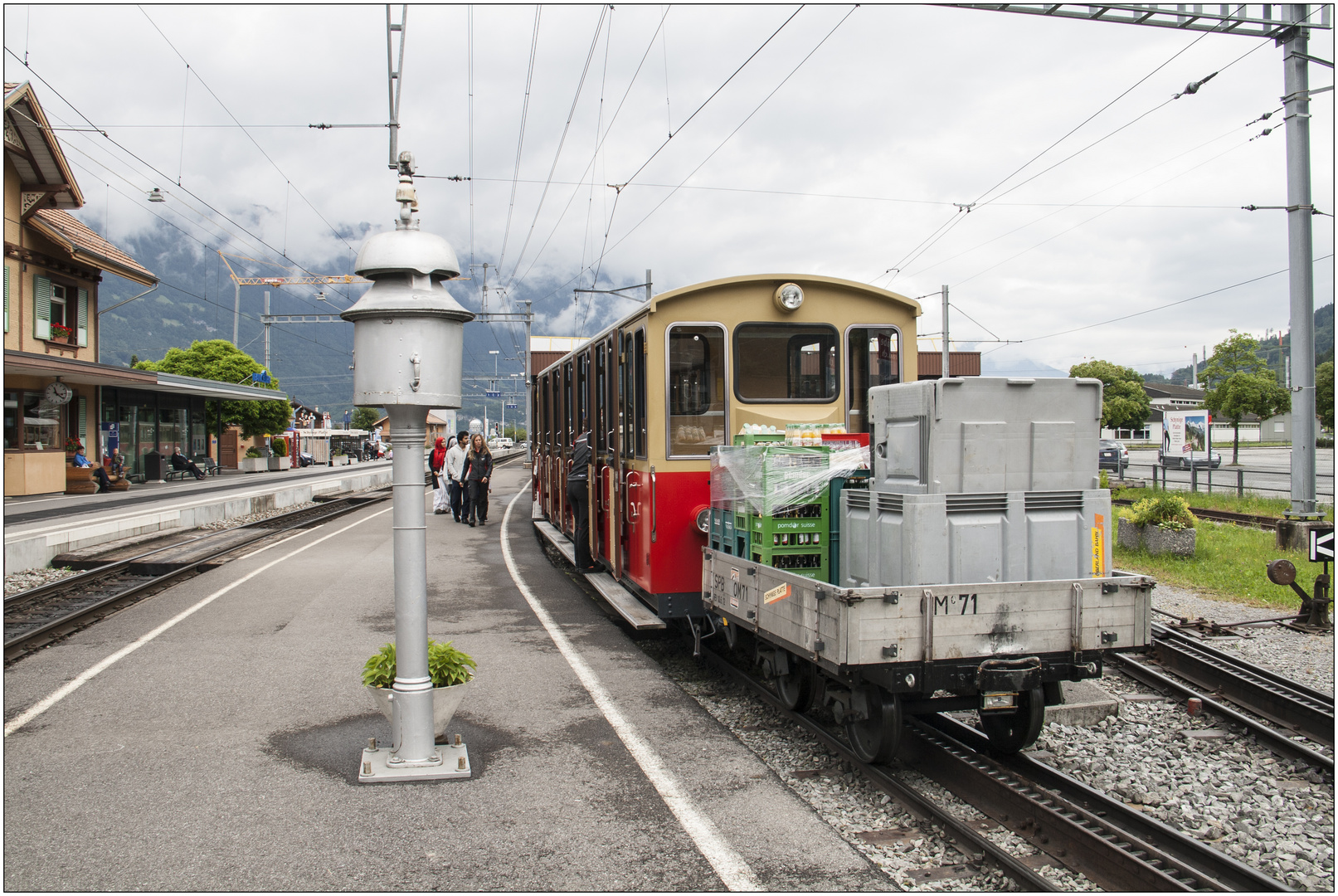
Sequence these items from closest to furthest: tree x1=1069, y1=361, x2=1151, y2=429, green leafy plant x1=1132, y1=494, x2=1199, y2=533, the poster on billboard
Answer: green leafy plant x1=1132, y1=494, x2=1199, y2=533 → the poster on billboard → tree x1=1069, y1=361, x2=1151, y2=429

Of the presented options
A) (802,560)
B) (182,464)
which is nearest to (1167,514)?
(802,560)

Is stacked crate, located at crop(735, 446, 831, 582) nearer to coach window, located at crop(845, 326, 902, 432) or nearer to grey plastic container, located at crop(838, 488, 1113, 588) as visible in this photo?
grey plastic container, located at crop(838, 488, 1113, 588)

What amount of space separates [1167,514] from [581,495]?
27.3ft

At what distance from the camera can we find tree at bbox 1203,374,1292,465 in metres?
32.3

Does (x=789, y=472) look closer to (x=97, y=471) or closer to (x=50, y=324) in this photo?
(x=97, y=471)

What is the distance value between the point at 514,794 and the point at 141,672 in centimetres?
407

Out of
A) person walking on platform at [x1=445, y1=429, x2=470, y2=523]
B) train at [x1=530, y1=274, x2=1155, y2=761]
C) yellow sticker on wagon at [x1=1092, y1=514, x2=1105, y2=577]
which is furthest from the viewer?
person walking on platform at [x1=445, y1=429, x2=470, y2=523]

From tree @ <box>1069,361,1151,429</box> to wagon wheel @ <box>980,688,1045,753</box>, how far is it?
3461 centimetres

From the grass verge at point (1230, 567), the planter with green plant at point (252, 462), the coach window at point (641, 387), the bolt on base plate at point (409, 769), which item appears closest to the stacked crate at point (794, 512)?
the coach window at point (641, 387)

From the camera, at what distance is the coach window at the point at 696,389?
24.8ft

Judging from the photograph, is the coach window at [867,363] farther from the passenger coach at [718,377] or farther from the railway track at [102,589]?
the railway track at [102,589]

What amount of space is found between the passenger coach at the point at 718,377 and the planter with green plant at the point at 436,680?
97.8 inches

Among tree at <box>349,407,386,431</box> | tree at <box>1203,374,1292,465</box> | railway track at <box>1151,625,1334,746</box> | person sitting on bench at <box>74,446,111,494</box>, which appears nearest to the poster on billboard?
tree at <box>1203,374,1292,465</box>

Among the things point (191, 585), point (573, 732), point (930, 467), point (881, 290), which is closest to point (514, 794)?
point (573, 732)
